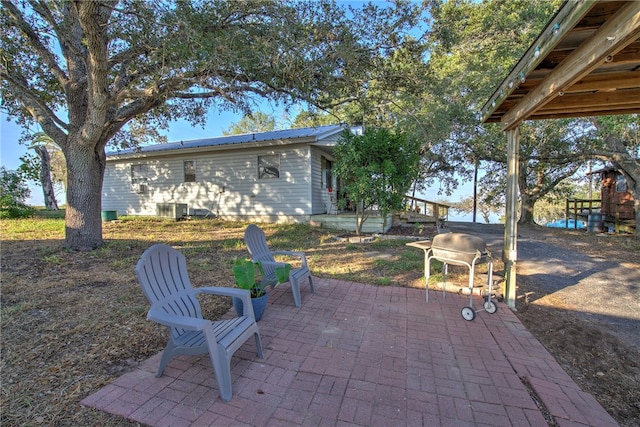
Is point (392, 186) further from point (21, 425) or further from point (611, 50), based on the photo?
point (21, 425)

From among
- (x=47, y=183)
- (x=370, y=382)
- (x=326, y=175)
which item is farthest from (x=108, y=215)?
(x=370, y=382)

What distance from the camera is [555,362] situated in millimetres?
2562

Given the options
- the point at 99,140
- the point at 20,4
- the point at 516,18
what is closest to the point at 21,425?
the point at 99,140

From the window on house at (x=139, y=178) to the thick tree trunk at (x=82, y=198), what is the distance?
7742 mm

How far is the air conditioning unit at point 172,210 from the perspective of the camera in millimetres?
11889

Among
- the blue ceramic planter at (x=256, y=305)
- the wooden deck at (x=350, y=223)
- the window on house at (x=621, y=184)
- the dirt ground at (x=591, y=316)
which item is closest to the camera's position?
the dirt ground at (x=591, y=316)

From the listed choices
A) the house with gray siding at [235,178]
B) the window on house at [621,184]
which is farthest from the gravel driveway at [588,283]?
the window on house at [621,184]

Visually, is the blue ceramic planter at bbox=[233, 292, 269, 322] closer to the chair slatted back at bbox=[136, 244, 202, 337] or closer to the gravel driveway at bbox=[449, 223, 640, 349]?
the chair slatted back at bbox=[136, 244, 202, 337]

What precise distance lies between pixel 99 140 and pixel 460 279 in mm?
7463

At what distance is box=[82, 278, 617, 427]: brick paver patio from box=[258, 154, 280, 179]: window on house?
8.48 m

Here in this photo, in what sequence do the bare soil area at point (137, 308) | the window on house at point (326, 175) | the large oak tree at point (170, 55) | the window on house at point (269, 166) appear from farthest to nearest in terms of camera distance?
the window on house at point (326, 175)
the window on house at point (269, 166)
the large oak tree at point (170, 55)
the bare soil area at point (137, 308)

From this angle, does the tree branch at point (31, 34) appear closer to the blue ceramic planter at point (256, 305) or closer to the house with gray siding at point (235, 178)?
the house with gray siding at point (235, 178)

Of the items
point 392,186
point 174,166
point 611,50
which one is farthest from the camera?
point 174,166

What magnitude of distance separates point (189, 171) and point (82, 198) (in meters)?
6.85
